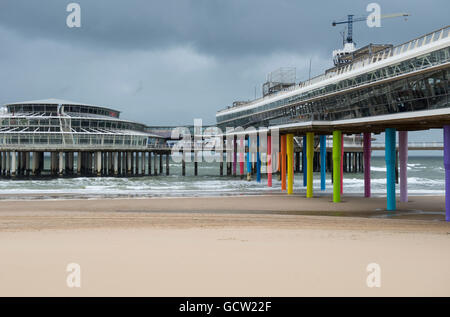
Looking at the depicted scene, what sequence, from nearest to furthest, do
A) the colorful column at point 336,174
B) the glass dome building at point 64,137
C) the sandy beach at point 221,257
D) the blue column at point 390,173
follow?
the sandy beach at point 221,257
the blue column at point 390,173
the colorful column at point 336,174
the glass dome building at point 64,137

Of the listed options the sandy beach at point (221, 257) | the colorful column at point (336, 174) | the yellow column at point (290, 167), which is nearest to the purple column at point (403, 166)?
the colorful column at point (336, 174)

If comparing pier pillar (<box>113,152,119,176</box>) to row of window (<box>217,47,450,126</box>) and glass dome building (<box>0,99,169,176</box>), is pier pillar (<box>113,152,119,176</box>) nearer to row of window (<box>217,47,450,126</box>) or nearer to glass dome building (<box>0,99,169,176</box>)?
glass dome building (<box>0,99,169,176</box>)

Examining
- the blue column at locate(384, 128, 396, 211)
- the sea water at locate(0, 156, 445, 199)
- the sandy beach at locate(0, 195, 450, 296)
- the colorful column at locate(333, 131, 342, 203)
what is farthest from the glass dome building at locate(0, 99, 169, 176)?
the sandy beach at locate(0, 195, 450, 296)

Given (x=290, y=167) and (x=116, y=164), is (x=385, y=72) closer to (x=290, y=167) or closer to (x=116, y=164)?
(x=290, y=167)

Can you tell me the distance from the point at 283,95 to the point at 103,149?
80.6ft

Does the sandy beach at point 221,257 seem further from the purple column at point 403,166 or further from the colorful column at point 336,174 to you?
the purple column at point 403,166

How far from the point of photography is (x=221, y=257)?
6812 millimetres

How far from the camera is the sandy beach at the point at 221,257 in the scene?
527 centimetres

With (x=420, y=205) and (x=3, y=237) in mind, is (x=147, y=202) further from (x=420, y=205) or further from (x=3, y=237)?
(x=420, y=205)

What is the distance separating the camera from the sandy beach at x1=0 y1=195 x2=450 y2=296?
5273 millimetres

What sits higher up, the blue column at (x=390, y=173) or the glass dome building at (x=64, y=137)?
the glass dome building at (x=64, y=137)

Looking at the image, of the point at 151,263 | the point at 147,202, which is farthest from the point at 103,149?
the point at 151,263

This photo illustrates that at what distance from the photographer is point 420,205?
1922cm

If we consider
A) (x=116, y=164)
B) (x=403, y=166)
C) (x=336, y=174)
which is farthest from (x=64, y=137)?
(x=403, y=166)
